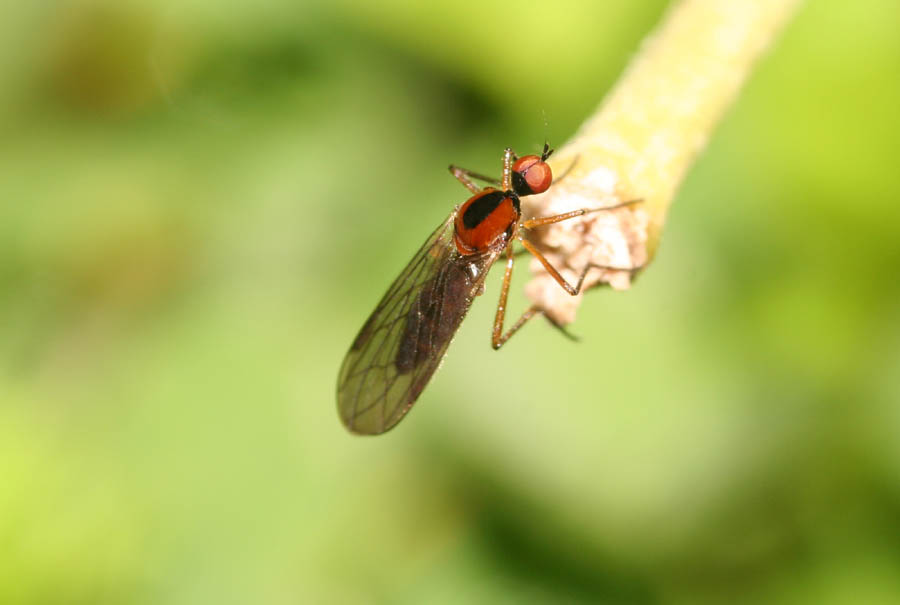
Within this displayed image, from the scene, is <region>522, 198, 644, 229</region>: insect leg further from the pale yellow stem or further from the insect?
the insect

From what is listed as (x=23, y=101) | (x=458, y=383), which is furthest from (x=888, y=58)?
(x=23, y=101)

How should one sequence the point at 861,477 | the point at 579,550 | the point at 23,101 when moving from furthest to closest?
the point at 23,101, the point at 579,550, the point at 861,477

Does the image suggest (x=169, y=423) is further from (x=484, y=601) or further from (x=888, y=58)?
(x=888, y=58)

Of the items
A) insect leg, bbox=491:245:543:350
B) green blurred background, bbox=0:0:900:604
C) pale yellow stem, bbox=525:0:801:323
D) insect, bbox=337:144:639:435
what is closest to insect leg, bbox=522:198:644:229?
pale yellow stem, bbox=525:0:801:323

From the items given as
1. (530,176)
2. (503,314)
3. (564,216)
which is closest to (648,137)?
(564,216)

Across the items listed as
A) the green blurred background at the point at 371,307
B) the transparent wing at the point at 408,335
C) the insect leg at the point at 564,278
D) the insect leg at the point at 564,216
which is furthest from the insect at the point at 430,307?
the green blurred background at the point at 371,307

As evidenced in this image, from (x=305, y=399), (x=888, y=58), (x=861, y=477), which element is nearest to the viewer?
(x=888, y=58)

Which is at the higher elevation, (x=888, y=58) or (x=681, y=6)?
(x=888, y=58)

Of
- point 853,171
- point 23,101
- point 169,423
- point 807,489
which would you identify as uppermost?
point 853,171
